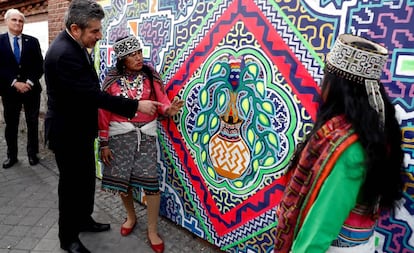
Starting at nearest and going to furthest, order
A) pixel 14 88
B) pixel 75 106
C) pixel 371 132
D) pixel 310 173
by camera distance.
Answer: pixel 371 132 < pixel 310 173 < pixel 75 106 < pixel 14 88

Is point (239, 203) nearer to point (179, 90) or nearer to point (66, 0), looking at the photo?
point (179, 90)

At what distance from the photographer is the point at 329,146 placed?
122 cm

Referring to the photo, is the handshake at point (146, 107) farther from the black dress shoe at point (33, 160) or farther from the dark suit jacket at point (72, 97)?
the black dress shoe at point (33, 160)

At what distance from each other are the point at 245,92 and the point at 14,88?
3.88m

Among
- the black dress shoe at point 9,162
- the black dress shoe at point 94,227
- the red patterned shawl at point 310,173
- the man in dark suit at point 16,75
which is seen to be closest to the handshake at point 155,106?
the black dress shoe at point 94,227

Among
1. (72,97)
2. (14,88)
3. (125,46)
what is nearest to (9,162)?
(14,88)

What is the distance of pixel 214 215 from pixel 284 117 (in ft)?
3.73

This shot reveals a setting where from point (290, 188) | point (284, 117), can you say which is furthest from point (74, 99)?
point (290, 188)

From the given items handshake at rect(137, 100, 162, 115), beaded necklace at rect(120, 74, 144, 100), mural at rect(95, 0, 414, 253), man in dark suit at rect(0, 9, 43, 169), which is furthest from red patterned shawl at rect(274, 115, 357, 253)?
man in dark suit at rect(0, 9, 43, 169)

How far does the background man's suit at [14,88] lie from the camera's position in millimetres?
4754

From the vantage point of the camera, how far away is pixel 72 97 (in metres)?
2.48

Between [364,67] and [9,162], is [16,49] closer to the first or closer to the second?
[9,162]

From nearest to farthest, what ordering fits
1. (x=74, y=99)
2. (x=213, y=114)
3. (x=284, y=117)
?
1. (x=284, y=117)
2. (x=74, y=99)
3. (x=213, y=114)

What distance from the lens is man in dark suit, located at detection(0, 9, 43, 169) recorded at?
4.73 metres
